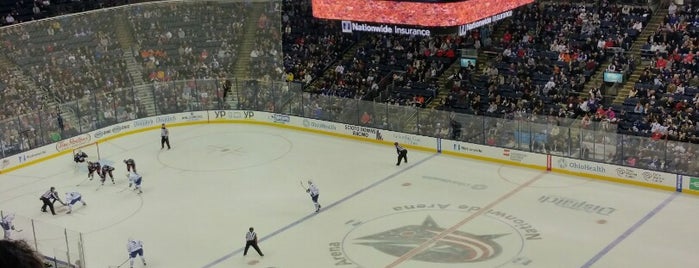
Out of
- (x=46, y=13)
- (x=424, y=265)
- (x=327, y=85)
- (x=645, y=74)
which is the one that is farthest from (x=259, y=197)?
(x=46, y=13)

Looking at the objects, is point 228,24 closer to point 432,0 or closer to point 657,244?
point 432,0

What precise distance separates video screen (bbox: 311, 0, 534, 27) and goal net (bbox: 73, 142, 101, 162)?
415 inches

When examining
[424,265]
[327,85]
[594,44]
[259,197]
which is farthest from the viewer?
[327,85]

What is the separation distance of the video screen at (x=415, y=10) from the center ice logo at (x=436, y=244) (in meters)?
8.55

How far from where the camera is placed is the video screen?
92.2 feet

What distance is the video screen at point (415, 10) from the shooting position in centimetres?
2811

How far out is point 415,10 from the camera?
94.6 ft

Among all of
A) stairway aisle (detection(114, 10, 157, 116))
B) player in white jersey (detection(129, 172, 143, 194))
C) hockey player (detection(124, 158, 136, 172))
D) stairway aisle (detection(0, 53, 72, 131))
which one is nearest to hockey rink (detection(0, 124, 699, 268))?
player in white jersey (detection(129, 172, 143, 194))

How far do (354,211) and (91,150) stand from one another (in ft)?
44.5

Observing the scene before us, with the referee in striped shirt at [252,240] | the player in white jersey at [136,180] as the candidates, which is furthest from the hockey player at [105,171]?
the referee in striped shirt at [252,240]

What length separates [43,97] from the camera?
33.2 m

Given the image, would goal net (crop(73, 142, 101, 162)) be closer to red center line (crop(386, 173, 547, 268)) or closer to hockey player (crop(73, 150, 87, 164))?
hockey player (crop(73, 150, 87, 164))

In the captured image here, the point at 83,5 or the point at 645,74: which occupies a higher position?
the point at 83,5

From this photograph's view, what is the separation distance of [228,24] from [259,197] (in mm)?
14390
